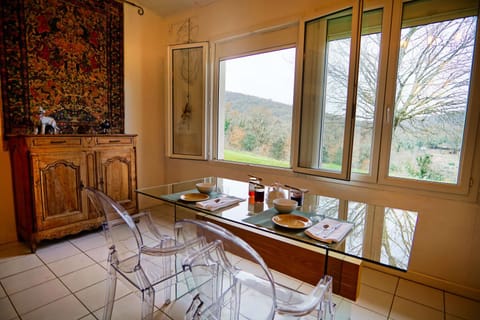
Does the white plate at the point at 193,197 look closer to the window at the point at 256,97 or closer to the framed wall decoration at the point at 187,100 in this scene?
the window at the point at 256,97

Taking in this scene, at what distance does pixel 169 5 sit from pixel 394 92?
300 centimetres

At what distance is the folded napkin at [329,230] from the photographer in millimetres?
1202

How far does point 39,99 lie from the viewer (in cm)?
268

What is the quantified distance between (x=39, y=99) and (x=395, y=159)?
3571 millimetres

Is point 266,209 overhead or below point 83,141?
below

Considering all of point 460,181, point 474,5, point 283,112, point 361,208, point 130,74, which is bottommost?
point 361,208

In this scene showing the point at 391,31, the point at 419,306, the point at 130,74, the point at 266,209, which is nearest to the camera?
the point at 266,209

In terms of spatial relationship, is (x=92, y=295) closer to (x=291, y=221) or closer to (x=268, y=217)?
(x=268, y=217)

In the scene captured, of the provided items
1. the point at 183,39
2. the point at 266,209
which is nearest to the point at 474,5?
the point at 266,209

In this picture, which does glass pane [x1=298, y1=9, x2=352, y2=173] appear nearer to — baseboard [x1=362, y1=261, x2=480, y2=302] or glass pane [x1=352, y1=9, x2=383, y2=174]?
glass pane [x1=352, y1=9, x2=383, y2=174]

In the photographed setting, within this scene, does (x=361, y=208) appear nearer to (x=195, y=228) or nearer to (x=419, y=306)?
(x=419, y=306)

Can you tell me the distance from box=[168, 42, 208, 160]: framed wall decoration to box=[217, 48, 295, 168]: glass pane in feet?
0.87

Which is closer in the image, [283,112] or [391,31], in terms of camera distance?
[391,31]

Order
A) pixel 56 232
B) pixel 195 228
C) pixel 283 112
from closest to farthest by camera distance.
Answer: pixel 195 228
pixel 56 232
pixel 283 112
